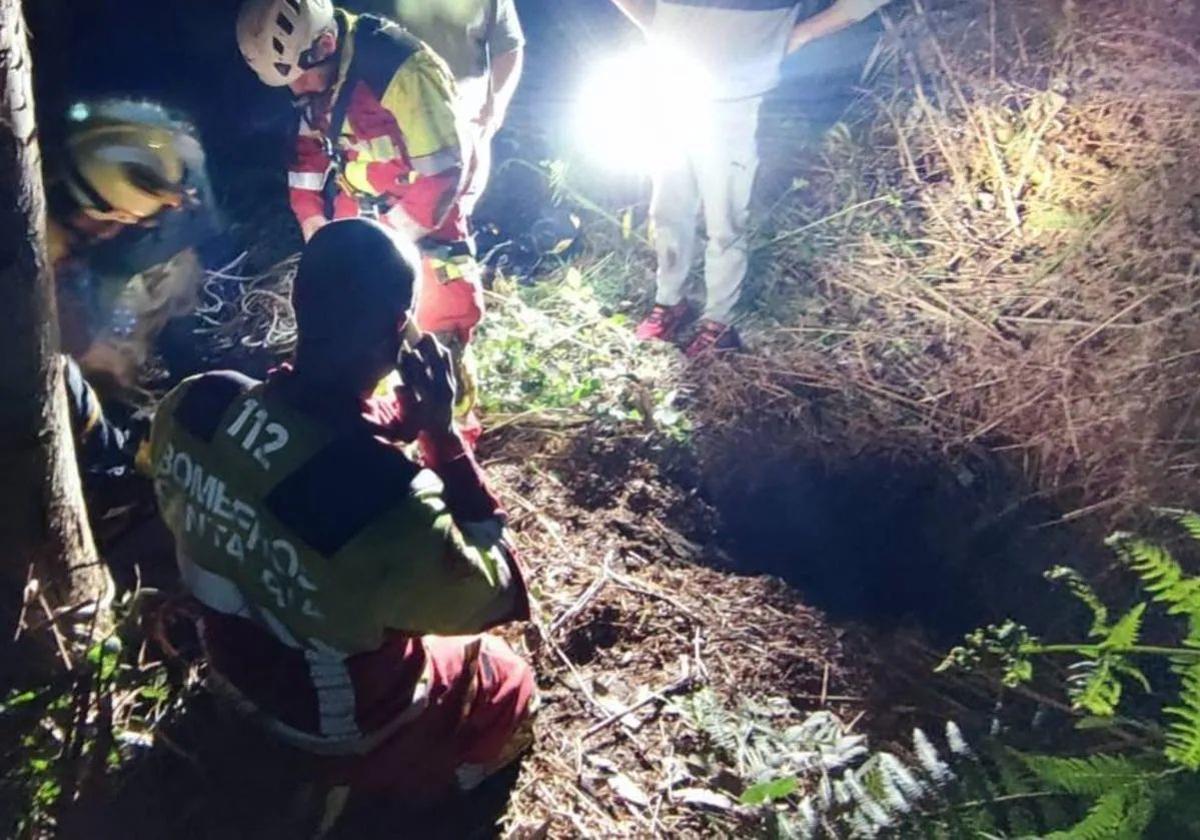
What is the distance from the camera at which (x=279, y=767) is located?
2449 mm

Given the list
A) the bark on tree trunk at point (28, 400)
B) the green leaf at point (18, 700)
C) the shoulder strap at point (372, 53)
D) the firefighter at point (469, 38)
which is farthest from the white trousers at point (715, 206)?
the green leaf at point (18, 700)

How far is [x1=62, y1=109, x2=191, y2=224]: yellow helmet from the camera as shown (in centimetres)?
396

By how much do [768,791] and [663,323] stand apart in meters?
2.52

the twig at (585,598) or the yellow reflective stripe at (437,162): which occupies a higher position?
the yellow reflective stripe at (437,162)

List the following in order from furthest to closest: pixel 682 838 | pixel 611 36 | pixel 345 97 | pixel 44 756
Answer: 1. pixel 611 36
2. pixel 345 97
3. pixel 682 838
4. pixel 44 756

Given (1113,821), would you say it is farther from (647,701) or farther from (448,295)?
(448,295)

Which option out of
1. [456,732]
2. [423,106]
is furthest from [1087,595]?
[423,106]

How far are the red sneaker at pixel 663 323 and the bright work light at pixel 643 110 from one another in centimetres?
62

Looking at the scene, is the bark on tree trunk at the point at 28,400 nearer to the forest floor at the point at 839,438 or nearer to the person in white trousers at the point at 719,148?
the forest floor at the point at 839,438

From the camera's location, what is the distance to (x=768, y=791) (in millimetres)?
2516

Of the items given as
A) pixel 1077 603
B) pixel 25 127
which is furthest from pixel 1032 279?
pixel 25 127

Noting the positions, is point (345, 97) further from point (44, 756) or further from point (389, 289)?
point (44, 756)

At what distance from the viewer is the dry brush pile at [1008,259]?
12.5ft

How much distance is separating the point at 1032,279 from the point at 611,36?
2.96m
